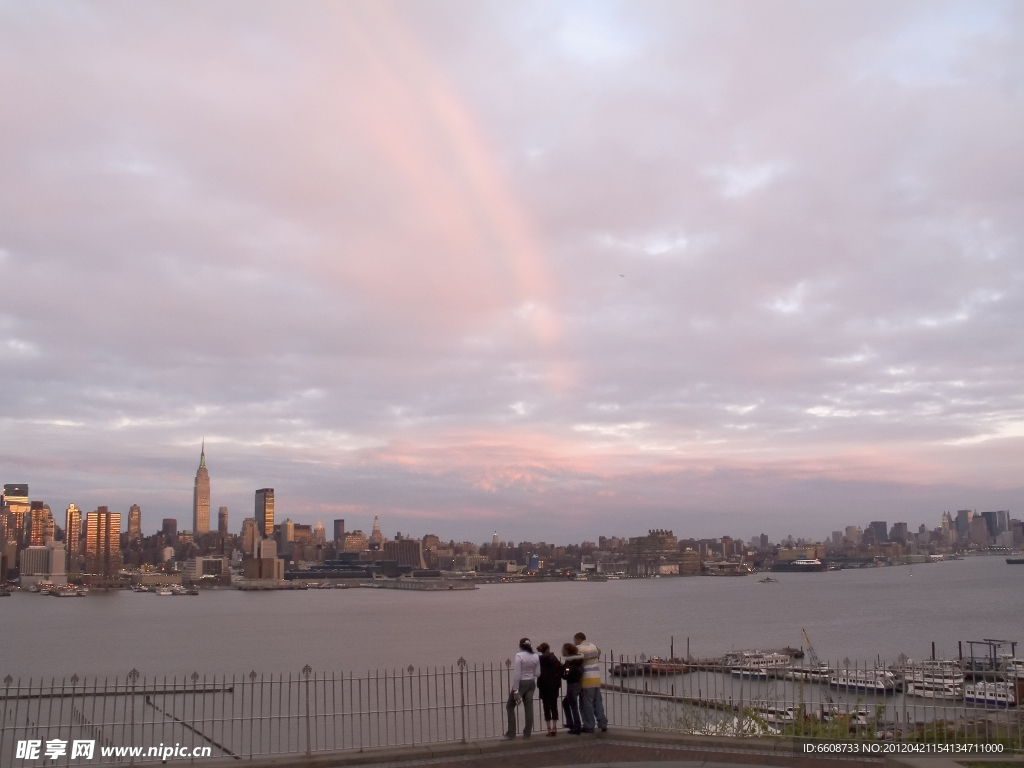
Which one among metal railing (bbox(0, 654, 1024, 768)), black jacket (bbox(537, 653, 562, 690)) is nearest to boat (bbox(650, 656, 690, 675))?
metal railing (bbox(0, 654, 1024, 768))

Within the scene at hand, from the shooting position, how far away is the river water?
198ft

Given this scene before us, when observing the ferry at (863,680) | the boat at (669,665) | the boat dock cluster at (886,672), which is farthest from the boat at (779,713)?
the boat at (669,665)

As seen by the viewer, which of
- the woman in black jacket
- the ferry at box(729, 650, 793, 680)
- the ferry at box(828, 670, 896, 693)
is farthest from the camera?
the ferry at box(729, 650, 793, 680)

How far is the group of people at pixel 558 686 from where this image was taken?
42.7 ft

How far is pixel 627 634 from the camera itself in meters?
75.4

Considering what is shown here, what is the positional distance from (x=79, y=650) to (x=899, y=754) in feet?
251

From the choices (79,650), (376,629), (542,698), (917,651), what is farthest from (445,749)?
(376,629)

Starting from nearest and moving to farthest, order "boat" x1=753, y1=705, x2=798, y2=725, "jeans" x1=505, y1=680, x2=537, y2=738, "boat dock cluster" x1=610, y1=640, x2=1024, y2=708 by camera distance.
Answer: "jeans" x1=505, y1=680, x2=537, y2=738 → "boat" x1=753, y1=705, x2=798, y2=725 → "boat dock cluster" x1=610, y1=640, x2=1024, y2=708

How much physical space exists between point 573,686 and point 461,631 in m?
72.7

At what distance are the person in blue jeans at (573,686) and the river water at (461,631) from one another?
31.5m

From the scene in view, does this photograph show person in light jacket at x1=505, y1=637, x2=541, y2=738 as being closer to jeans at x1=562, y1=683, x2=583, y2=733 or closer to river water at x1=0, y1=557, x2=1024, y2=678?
jeans at x1=562, y1=683, x2=583, y2=733

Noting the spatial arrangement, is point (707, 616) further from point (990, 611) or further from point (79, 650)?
point (79, 650)

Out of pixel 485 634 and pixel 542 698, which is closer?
pixel 542 698

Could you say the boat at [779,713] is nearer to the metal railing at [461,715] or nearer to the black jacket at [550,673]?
the metal railing at [461,715]
